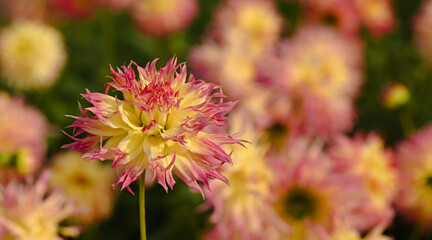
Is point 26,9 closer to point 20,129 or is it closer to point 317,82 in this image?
point 20,129

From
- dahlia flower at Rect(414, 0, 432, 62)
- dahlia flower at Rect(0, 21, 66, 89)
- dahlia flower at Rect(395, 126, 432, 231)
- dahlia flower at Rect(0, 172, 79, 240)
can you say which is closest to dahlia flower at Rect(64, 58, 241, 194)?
dahlia flower at Rect(0, 172, 79, 240)

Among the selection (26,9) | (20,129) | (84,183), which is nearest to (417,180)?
(84,183)

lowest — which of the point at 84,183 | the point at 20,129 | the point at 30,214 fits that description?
the point at 84,183

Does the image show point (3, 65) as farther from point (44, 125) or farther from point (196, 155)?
point (196, 155)

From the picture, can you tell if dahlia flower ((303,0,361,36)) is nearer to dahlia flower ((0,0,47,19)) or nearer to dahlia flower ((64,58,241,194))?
dahlia flower ((0,0,47,19))

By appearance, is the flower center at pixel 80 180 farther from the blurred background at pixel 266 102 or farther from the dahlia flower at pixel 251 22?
the dahlia flower at pixel 251 22

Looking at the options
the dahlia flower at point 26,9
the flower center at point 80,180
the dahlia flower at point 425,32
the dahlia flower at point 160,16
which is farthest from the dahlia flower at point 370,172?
the dahlia flower at point 26,9

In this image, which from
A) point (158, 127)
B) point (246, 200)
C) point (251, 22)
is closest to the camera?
point (158, 127)
